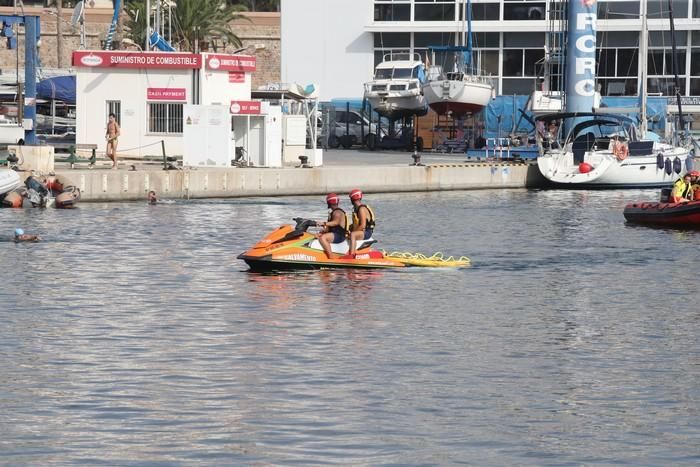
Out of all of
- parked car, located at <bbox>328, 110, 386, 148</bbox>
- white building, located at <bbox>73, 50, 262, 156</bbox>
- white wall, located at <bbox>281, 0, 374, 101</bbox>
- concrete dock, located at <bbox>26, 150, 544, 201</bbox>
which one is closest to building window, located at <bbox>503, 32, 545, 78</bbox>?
white wall, located at <bbox>281, 0, 374, 101</bbox>

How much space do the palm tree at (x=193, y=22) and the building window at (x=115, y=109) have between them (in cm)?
2911

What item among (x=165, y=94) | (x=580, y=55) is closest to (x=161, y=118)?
(x=165, y=94)

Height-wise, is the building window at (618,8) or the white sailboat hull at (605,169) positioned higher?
the building window at (618,8)

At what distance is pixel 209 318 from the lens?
25188 mm

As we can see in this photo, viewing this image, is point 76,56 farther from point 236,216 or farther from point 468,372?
point 468,372

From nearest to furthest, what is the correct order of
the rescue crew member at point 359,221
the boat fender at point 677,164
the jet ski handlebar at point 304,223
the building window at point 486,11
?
1. the jet ski handlebar at point 304,223
2. the rescue crew member at point 359,221
3. the boat fender at point 677,164
4. the building window at point 486,11

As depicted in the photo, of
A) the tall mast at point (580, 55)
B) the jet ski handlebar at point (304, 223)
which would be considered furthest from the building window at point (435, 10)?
the jet ski handlebar at point (304, 223)

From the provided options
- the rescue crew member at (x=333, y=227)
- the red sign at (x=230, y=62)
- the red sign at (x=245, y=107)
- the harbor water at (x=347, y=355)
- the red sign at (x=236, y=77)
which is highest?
the red sign at (x=230, y=62)

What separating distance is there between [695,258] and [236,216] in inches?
534

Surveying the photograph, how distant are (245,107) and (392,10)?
30.0 metres

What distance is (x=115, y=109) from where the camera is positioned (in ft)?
180

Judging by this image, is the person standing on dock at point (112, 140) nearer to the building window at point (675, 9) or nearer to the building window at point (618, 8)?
the building window at point (618, 8)

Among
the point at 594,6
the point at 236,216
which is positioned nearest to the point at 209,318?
the point at 236,216

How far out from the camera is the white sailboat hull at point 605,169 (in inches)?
2207
